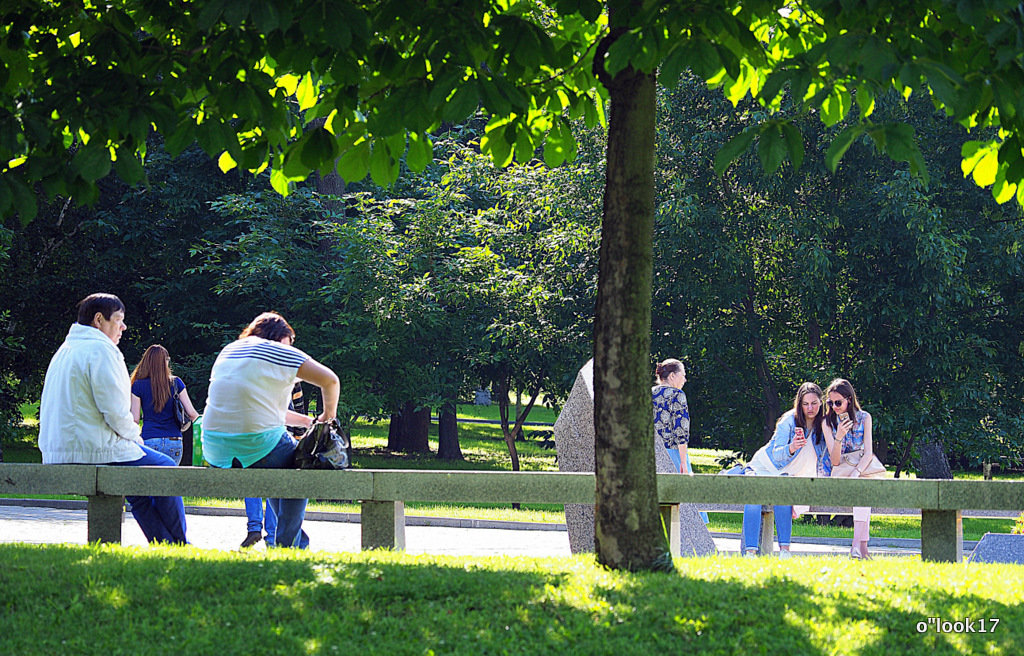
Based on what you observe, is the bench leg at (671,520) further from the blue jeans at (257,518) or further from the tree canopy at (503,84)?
the blue jeans at (257,518)

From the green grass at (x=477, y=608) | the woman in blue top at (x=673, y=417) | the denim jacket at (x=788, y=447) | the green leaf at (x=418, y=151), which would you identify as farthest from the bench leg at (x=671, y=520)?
the denim jacket at (x=788, y=447)

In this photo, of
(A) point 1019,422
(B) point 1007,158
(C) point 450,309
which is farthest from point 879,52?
(C) point 450,309

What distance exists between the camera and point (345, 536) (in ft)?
47.3

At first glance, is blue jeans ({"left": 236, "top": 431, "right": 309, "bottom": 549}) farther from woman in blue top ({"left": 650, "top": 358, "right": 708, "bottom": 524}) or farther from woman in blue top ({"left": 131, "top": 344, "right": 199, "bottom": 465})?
woman in blue top ({"left": 650, "top": 358, "right": 708, "bottom": 524})

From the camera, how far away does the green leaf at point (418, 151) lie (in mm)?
6371

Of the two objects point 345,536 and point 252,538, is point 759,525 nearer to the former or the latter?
point 252,538

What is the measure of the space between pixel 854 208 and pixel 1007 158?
12.6 metres

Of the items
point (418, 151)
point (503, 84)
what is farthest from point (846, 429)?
point (503, 84)

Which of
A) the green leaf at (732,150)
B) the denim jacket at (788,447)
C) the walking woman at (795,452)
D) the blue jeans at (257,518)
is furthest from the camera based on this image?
the denim jacket at (788,447)

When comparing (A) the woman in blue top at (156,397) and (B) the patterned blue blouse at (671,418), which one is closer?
(B) the patterned blue blouse at (671,418)

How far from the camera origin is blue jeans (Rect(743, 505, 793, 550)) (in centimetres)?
991

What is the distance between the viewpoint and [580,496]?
23.6 ft

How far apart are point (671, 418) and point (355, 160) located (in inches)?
206

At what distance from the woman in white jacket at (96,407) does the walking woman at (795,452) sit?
16.3 feet
